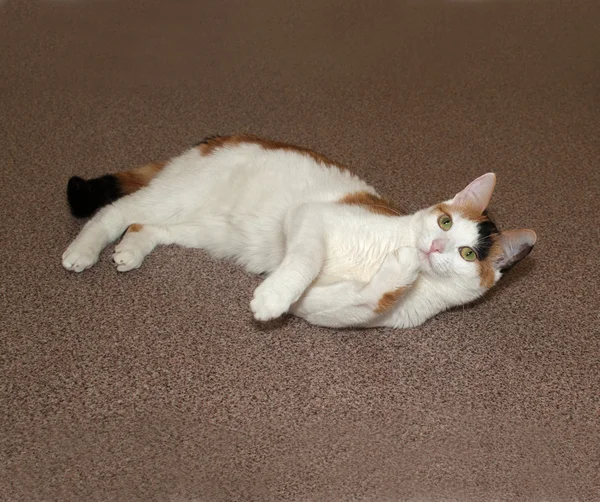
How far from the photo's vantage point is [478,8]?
430 cm

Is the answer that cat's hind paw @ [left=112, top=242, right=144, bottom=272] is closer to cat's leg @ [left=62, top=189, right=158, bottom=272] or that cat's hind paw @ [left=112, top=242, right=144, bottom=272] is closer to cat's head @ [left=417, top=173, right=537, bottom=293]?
cat's leg @ [left=62, top=189, right=158, bottom=272]

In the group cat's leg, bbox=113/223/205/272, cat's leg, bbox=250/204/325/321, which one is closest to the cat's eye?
cat's leg, bbox=250/204/325/321

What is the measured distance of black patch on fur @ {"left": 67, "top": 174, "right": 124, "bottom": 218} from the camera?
2197 mm

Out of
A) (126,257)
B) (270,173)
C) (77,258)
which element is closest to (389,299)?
(270,173)

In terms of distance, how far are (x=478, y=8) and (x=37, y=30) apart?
2.93 m

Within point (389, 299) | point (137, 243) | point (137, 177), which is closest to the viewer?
point (389, 299)

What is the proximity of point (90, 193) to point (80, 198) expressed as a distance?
0.14 feet

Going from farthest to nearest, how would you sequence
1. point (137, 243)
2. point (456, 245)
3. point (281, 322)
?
point (137, 243), point (281, 322), point (456, 245)

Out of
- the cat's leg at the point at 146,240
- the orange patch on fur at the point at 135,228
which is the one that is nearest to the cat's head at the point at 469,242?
the cat's leg at the point at 146,240

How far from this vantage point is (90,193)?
2223 mm

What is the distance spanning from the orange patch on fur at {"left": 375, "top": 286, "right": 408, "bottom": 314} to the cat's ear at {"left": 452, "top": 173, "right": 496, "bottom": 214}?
39 cm

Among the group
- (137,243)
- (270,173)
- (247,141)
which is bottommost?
(137,243)

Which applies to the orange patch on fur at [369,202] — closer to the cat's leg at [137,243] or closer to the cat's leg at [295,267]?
the cat's leg at [295,267]

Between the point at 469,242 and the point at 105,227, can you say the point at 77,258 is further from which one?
the point at 469,242
